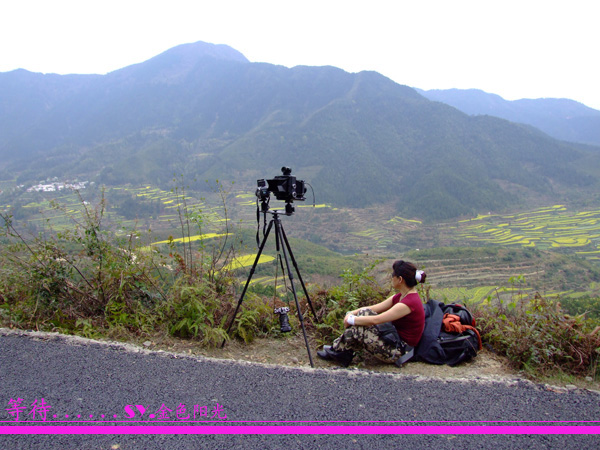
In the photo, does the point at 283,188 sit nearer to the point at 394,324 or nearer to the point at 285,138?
the point at 394,324

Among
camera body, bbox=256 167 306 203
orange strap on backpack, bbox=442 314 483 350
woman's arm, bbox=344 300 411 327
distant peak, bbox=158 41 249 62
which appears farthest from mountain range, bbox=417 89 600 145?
camera body, bbox=256 167 306 203

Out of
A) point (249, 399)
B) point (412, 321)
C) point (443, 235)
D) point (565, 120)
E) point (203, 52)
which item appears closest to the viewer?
point (249, 399)

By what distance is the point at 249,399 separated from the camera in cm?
236

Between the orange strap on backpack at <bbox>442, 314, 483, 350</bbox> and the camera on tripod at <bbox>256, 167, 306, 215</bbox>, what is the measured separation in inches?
80.7

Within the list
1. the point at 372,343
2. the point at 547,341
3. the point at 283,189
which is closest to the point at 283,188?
the point at 283,189

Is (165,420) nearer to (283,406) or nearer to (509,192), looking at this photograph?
(283,406)

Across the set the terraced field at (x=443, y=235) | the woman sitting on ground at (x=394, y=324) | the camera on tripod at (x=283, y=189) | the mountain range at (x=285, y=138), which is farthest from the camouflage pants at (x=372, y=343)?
the mountain range at (x=285, y=138)

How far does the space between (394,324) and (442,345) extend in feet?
1.82

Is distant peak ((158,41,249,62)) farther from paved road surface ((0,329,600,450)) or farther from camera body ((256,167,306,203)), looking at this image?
paved road surface ((0,329,600,450))

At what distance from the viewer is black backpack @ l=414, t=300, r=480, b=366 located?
324cm

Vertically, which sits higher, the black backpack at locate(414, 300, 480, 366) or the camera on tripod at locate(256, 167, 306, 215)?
the camera on tripod at locate(256, 167, 306, 215)

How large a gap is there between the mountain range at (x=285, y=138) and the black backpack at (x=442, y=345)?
3025cm

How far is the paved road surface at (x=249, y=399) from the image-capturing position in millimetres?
1953

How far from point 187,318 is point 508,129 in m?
112
